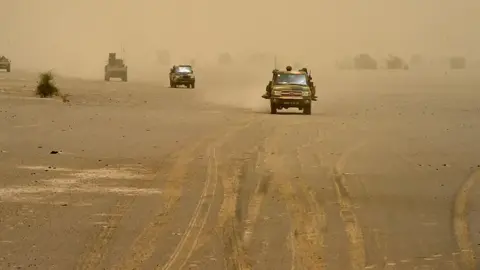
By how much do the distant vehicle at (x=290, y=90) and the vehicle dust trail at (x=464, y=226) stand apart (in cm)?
2147

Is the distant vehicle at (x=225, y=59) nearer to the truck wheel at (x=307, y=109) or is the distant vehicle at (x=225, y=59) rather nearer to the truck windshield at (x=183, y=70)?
the truck windshield at (x=183, y=70)

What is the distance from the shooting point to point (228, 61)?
188750mm

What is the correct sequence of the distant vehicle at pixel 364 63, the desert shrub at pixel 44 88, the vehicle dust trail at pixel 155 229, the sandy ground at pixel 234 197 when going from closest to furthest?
the vehicle dust trail at pixel 155 229, the sandy ground at pixel 234 197, the desert shrub at pixel 44 88, the distant vehicle at pixel 364 63

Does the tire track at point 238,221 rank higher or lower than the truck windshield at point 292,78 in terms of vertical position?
lower

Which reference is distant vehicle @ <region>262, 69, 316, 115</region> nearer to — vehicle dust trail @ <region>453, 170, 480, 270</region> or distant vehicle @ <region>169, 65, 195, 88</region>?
vehicle dust trail @ <region>453, 170, 480, 270</region>

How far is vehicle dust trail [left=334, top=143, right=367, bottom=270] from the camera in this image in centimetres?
968

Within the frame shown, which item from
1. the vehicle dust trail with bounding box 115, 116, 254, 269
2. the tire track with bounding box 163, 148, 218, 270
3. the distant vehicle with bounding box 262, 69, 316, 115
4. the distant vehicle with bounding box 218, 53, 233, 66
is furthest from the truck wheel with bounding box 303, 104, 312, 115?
the distant vehicle with bounding box 218, 53, 233, 66

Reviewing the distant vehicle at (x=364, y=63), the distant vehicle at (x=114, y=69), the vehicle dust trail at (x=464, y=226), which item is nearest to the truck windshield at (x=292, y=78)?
the vehicle dust trail at (x=464, y=226)

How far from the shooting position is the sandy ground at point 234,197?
9.88m

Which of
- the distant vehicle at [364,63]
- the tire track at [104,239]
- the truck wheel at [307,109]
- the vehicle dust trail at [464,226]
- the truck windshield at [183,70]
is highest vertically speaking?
the tire track at [104,239]

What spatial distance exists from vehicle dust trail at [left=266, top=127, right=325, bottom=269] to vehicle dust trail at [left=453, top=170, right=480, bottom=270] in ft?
4.56

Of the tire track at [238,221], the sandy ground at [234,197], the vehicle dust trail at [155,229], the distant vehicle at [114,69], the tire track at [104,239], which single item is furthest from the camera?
the distant vehicle at [114,69]

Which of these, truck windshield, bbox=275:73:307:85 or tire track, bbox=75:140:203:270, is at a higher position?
truck windshield, bbox=275:73:307:85

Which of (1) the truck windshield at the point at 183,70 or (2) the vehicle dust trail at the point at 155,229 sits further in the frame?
(1) the truck windshield at the point at 183,70
